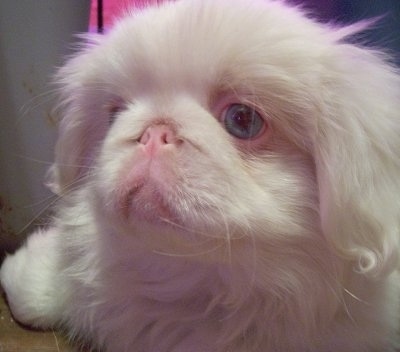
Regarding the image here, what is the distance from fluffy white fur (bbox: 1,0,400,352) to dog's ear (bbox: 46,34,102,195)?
67 mm

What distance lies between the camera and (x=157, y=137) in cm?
78

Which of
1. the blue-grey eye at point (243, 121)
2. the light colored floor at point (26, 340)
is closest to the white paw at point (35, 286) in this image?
the light colored floor at point (26, 340)

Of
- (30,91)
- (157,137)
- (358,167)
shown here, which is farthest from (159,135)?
(30,91)

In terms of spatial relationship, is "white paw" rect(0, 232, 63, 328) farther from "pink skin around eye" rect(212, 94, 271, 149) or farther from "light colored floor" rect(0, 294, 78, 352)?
"pink skin around eye" rect(212, 94, 271, 149)

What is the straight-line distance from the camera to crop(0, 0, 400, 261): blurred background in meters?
1.32

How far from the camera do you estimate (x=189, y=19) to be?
0.81 meters

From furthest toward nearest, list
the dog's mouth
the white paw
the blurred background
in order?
the blurred background
the white paw
the dog's mouth

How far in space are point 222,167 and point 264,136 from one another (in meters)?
0.09

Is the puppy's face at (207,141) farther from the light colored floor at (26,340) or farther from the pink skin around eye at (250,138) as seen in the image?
the light colored floor at (26,340)

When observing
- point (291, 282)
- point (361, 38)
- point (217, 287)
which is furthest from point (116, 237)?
point (361, 38)

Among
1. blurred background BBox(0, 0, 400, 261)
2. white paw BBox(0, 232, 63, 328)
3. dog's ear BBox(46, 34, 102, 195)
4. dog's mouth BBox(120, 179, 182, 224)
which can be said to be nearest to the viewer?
dog's mouth BBox(120, 179, 182, 224)

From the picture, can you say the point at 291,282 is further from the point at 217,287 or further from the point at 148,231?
the point at 148,231

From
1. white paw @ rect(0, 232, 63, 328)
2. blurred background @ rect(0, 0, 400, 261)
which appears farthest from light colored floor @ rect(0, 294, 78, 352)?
blurred background @ rect(0, 0, 400, 261)

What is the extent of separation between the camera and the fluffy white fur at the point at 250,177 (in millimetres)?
762
